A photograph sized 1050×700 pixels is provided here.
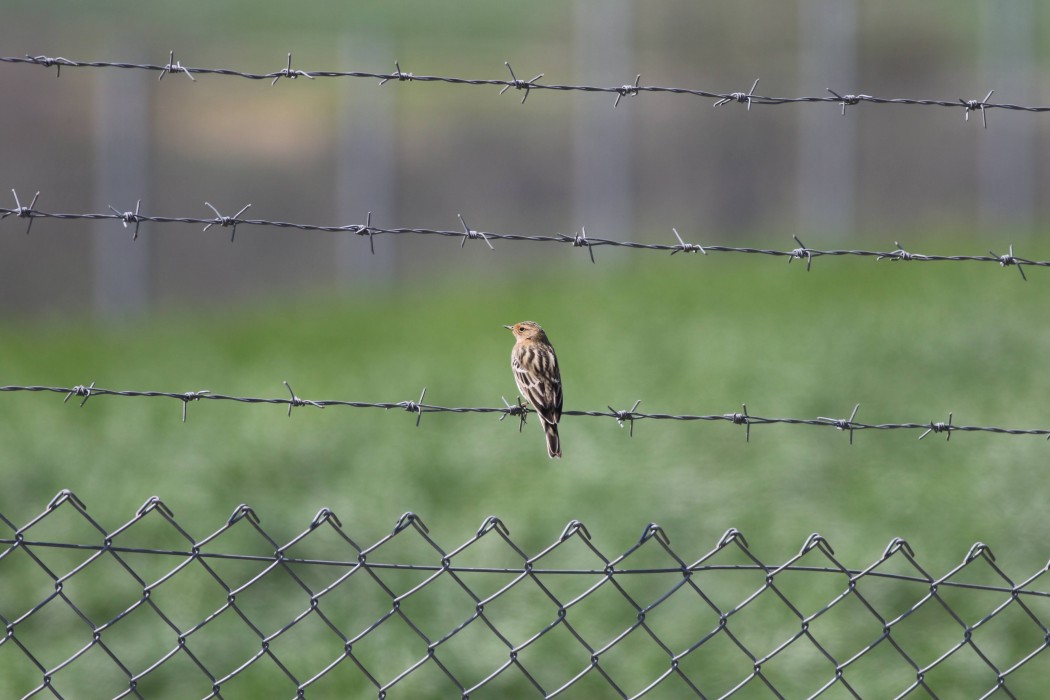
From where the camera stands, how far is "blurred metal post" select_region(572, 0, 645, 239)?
19.2 metres

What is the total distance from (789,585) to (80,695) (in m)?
3.61

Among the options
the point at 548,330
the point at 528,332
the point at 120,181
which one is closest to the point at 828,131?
the point at 548,330

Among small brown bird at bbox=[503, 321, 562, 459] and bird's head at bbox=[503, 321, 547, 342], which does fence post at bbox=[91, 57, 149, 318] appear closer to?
bird's head at bbox=[503, 321, 547, 342]

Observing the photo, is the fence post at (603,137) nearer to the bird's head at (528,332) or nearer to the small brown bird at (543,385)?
the bird's head at (528,332)

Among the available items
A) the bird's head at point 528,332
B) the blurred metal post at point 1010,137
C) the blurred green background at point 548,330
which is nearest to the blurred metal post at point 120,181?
the blurred green background at point 548,330

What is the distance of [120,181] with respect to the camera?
1697 cm

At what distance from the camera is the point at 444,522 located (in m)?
8.75

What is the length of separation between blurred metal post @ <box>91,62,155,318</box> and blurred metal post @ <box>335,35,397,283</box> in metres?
2.58

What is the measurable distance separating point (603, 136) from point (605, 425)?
9.10m

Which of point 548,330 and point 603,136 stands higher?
point 603,136

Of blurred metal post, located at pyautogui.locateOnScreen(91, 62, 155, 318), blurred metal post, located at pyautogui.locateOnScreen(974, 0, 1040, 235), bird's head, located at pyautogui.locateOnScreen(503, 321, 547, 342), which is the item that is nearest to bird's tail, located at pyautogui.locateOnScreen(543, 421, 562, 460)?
bird's head, located at pyautogui.locateOnScreen(503, 321, 547, 342)

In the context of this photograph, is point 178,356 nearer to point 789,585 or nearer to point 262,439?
point 262,439

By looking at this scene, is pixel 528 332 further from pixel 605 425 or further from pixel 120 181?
pixel 120 181

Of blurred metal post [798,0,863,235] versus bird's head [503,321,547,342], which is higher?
blurred metal post [798,0,863,235]
